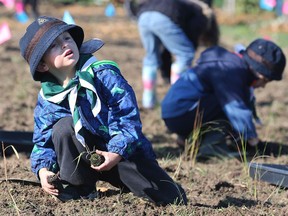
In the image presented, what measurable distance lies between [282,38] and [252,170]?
998 centimetres

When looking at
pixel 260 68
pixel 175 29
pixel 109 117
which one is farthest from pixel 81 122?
pixel 175 29

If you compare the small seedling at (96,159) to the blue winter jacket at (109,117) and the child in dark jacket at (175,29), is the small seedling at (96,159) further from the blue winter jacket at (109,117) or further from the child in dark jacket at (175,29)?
the child in dark jacket at (175,29)

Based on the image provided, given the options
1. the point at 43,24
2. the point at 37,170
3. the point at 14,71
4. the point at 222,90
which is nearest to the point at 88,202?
the point at 37,170

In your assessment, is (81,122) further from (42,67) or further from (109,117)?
(42,67)

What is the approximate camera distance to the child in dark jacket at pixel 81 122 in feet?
9.97

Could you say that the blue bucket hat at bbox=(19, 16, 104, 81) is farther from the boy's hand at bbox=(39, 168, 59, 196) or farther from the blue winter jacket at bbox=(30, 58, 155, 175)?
the boy's hand at bbox=(39, 168, 59, 196)

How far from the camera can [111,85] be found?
3.08m

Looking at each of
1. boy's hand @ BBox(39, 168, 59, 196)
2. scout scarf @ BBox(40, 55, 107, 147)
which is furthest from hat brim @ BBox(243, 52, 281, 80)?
boy's hand @ BBox(39, 168, 59, 196)

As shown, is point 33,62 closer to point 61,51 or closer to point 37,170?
point 61,51

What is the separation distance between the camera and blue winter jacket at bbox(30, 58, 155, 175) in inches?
119

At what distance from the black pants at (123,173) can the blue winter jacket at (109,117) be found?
2.2 inches

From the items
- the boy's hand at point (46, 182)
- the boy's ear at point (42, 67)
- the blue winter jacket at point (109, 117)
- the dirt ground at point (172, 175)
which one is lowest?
the dirt ground at point (172, 175)

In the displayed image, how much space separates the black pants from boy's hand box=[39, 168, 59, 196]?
0.07 metres

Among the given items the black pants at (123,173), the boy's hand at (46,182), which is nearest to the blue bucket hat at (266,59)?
the black pants at (123,173)
